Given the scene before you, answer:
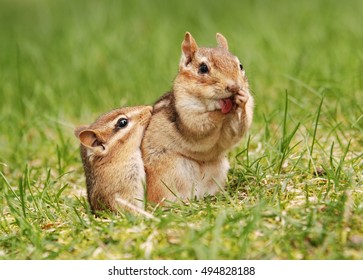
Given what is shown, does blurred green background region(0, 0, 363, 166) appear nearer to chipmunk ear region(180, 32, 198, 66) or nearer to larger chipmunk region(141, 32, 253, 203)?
larger chipmunk region(141, 32, 253, 203)

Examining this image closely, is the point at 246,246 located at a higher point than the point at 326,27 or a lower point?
lower

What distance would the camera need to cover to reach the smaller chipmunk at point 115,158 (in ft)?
15.9

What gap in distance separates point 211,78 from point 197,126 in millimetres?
360

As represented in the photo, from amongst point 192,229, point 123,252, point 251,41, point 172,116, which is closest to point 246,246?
point 192,229

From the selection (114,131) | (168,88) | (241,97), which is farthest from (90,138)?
(168,88)

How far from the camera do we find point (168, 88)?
8023 mm

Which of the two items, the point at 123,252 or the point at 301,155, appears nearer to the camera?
the point at 123,252

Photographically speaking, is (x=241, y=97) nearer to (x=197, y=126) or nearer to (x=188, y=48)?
(x=197, y=126)

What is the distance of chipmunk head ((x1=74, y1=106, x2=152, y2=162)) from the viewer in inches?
196

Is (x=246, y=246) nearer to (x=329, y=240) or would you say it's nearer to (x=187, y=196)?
(x=329, y=240)

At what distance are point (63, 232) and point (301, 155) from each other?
1.78 m

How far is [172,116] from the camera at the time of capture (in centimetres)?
492

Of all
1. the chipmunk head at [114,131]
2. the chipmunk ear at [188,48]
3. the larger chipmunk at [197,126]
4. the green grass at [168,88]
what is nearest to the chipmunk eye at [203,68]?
the larger chipmunk at [197,126]

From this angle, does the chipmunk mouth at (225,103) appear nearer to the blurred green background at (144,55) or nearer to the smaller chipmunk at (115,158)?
the smaller chipmunk at (115,158)
